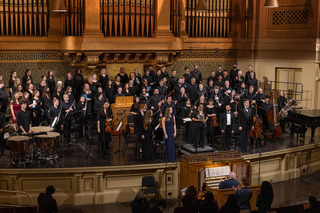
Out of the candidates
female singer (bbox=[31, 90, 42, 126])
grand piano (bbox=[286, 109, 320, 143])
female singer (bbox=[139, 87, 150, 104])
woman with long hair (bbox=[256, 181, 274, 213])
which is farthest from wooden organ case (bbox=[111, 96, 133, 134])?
woman with long hair (bbox=[256, 181, 274, 213])

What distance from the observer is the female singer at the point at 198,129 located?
35.7 ft

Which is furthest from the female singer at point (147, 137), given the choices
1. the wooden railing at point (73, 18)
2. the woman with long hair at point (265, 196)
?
the wooden railing at point (73, 18)

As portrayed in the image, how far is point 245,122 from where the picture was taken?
1130 centimetres

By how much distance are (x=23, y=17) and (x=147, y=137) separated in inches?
241

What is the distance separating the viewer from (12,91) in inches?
504

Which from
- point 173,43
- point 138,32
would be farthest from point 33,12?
point 173,43

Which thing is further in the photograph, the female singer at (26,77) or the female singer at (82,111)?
the female singer at (26,77)

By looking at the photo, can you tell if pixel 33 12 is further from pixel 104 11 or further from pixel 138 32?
pixel 138 32

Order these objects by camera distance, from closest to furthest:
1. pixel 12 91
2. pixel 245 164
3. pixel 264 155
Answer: pixel 245 164 → pixel 264 155 → pixel 12 91

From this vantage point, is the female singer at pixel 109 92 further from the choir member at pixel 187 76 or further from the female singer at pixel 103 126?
the choir member at pixel 187 76

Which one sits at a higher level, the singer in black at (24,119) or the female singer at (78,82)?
the female singer at (78,82)

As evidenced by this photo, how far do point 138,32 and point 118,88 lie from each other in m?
2.40

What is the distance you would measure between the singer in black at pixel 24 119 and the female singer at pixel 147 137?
251cm

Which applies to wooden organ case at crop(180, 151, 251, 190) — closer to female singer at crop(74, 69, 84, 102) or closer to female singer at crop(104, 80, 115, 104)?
female singer at crop(104, 80, 115, 104)
